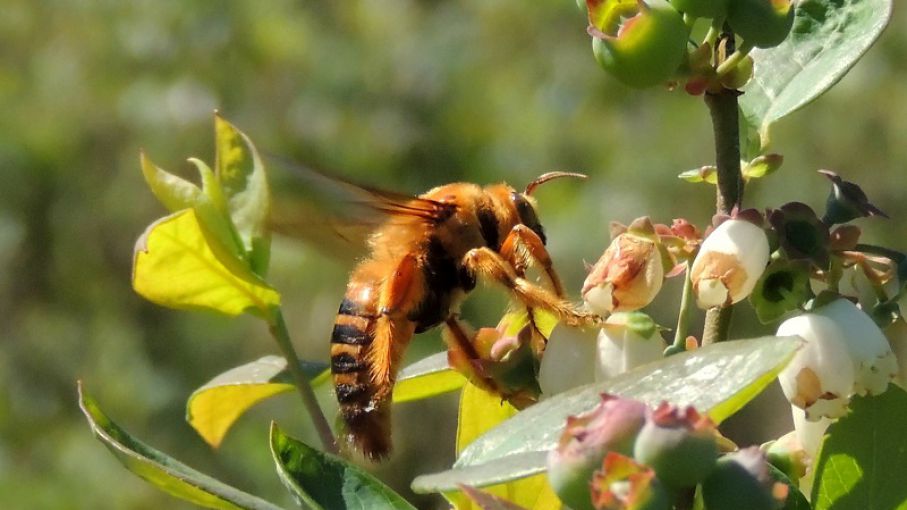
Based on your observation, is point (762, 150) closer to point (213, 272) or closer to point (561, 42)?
point (213, 272)

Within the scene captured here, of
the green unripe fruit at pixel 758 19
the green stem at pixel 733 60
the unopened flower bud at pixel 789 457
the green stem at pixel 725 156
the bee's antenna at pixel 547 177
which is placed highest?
the green unripe fruit at pixel 758 19

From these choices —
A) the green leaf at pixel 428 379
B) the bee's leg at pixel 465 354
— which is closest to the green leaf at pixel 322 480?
the bee's leg at pixel 465 354

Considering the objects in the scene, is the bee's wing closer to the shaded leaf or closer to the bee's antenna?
the bee's antenna

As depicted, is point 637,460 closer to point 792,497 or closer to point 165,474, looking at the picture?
point 792,497

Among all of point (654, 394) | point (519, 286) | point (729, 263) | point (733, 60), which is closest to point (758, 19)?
point (733, 60)

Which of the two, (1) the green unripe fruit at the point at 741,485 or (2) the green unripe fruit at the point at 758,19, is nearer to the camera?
(1) the green unripe fruit at the point at 741,485

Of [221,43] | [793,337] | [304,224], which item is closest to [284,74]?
[221,43]

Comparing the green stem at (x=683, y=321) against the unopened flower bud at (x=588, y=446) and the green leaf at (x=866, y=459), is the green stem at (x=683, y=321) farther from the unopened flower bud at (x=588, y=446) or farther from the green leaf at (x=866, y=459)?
the unopened flower bud at (x=588, y=446)
